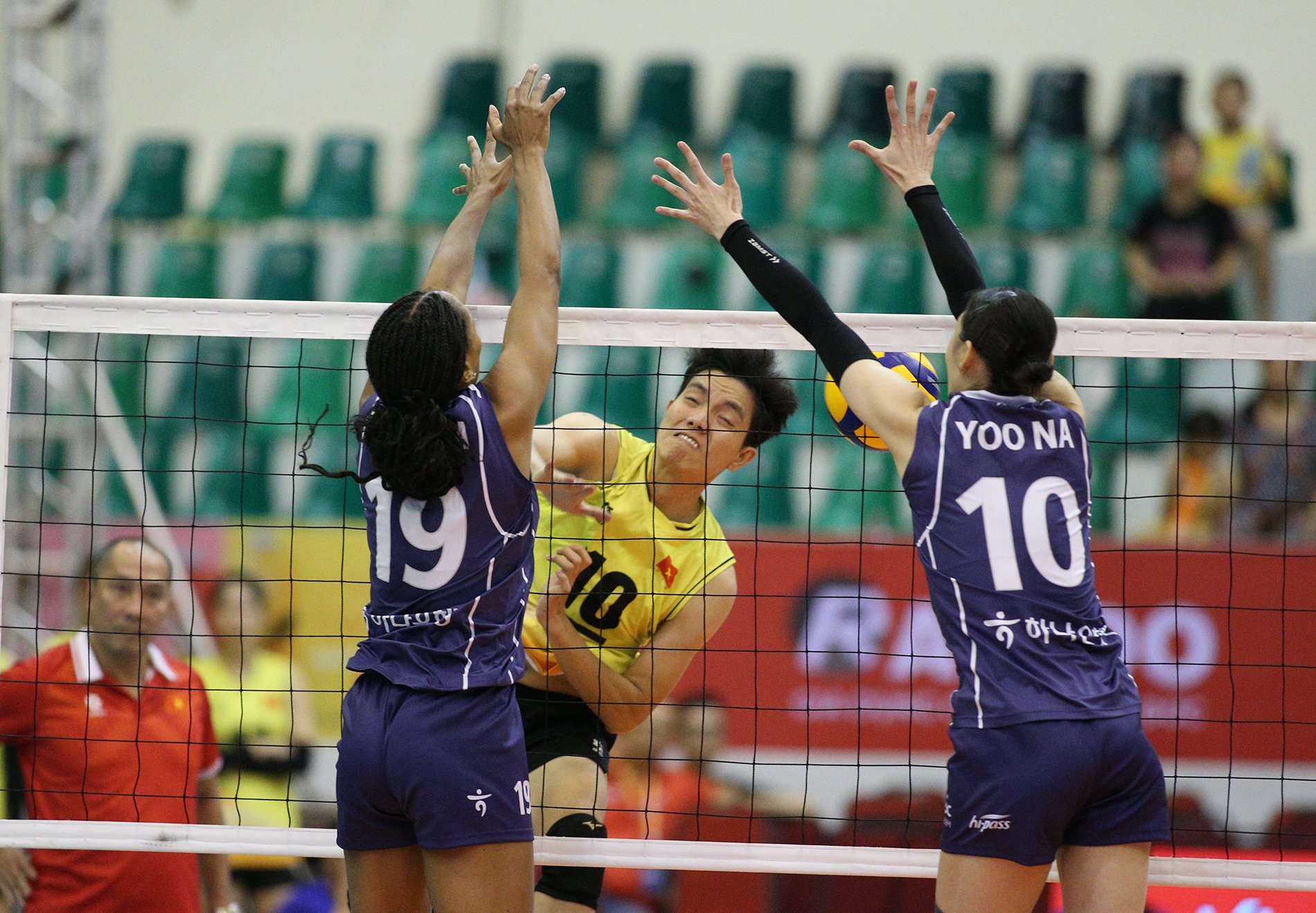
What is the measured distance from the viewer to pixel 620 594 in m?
4.27

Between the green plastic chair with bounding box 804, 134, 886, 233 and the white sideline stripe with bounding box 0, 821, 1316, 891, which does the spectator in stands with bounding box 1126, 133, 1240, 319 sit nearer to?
the green plastic chair with bounding box 804, 134, 886, 233

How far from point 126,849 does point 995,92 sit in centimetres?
1017

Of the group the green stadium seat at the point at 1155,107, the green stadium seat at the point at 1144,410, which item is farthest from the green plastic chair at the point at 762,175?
the green stadium seat at the point at 1144,410

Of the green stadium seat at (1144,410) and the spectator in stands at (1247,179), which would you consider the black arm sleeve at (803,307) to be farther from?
the spectator in stands at (1247,179)

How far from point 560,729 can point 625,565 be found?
0.53 meters

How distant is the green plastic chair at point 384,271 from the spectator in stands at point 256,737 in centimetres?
423

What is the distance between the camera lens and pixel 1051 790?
316 cm

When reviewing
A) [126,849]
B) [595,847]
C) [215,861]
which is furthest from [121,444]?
[595,847]

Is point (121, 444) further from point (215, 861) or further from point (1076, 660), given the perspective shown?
point (1076, 660)

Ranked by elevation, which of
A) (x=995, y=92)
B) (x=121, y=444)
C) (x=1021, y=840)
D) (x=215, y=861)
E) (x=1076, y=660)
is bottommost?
(x=215, y=861)

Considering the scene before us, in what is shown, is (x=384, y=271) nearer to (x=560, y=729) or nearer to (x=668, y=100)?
(x=668, y=100)

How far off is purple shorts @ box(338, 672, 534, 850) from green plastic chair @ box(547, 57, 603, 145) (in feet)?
31.4

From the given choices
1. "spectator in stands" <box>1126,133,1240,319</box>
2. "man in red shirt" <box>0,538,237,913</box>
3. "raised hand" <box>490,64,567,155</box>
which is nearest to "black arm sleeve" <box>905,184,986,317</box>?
"raised hand" <box>490,64,567,155</box>

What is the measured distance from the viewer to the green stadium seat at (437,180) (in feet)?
38.7
